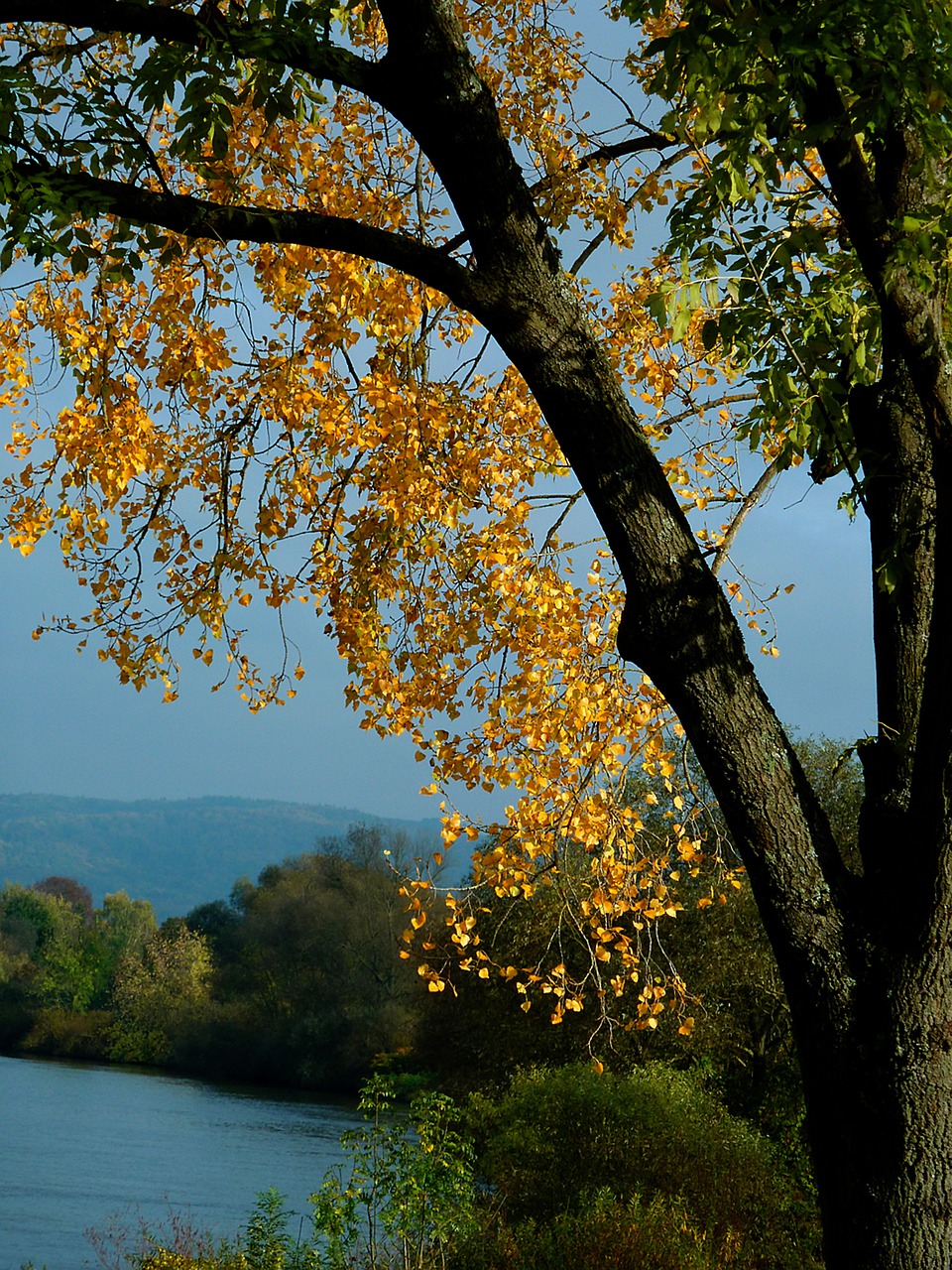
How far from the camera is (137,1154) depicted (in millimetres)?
20797

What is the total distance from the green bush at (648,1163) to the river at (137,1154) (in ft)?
14.7

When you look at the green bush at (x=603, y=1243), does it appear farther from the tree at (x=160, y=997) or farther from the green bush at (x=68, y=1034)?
the green bush at (x=68, y=1034)

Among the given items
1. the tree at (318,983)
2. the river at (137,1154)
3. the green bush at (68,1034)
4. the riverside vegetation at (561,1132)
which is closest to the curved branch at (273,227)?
the riverside vegetation at (561,1132)

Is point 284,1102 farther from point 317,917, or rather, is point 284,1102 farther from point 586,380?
point 586,380

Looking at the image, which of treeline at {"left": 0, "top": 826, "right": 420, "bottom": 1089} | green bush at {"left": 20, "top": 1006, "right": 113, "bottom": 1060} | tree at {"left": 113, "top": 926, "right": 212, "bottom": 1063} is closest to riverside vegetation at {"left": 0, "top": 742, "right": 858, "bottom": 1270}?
treeline at {"left": 0, "top": 826, "right": 420, "bottom": 1089}

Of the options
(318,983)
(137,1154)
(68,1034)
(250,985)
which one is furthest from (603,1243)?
(68,1034)

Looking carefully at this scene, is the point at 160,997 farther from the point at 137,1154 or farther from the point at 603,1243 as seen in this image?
the point at 603,1243

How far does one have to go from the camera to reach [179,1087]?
31.6m

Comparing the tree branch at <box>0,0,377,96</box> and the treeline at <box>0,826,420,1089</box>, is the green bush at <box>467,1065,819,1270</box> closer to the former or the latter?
the tree branch at <box>0,0,377,96</box>

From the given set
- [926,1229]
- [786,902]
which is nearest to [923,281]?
[786,902]

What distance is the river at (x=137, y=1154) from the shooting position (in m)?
15.3

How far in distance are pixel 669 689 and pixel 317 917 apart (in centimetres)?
3631

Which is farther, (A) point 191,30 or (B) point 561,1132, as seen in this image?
(B) point 561,1132

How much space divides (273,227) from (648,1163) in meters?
8.95
